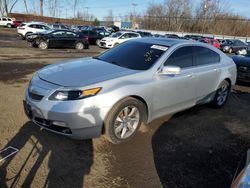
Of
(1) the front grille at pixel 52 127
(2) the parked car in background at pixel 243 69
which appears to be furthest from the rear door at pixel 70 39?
(1) the front grille at pixel 52 127

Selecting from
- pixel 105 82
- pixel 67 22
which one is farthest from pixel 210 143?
pixel 67 22

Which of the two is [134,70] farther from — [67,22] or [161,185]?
[67,22]

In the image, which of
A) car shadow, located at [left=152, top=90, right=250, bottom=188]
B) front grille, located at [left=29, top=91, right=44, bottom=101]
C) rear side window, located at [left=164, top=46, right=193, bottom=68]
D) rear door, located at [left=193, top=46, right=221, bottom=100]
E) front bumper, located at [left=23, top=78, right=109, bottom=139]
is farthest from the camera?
rear door, located at [left=193, top=46, right=221, bottom=100]

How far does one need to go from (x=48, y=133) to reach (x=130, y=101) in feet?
4.74

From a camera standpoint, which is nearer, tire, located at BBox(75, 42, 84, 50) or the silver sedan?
the silver sedan

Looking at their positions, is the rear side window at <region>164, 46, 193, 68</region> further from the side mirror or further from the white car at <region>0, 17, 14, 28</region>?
the white car at <region>0, 17, 14, 28</region>

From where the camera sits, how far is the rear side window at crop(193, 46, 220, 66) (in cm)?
572

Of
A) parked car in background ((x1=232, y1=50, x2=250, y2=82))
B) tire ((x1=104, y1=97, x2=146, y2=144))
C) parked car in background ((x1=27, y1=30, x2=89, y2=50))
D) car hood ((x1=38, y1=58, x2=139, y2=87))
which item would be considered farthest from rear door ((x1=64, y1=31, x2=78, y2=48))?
tire ((x1=104, y1=97, x2=146, y2=144))

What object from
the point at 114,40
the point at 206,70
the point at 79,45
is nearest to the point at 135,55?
the point at 206,70

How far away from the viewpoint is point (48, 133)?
4.58 m

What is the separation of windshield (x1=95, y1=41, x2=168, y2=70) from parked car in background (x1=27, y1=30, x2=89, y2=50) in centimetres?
1544

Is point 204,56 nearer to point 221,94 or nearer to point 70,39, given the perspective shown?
point 221,94

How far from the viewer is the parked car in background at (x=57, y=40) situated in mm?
19953

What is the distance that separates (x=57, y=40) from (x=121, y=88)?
57.0 feet
